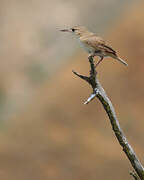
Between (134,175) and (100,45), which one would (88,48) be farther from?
(134,175)

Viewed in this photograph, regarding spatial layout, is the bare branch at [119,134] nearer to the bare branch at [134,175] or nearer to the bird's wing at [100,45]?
the bare branch at [134,175]

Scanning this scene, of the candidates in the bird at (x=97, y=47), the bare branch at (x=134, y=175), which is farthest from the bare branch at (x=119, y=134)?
the bird at (x=97, y=47)

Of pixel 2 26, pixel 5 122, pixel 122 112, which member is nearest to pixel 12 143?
pixel 5 122

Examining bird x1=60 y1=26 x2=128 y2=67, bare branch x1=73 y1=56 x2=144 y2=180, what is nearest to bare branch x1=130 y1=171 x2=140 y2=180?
bare branch x1=73 y1=56 x2=144 y2=180

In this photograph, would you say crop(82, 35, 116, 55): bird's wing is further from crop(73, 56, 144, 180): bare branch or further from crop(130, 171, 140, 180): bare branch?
crop(130, 171, 140, 180): bare branch

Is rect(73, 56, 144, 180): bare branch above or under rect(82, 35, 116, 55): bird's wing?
under

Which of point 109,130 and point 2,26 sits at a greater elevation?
point 2,26

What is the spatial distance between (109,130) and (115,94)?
A: 789 millimetres

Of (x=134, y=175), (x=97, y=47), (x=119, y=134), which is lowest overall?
(x=134, y=175)

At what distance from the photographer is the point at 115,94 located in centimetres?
1606

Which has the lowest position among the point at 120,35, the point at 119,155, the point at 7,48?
the point at 119,155

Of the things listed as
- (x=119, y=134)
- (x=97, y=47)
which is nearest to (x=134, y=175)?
(x=119, y=134)

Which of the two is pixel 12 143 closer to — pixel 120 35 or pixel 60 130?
pixel 60 130

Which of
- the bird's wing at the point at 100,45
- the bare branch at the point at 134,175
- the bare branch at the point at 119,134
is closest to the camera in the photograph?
the bare branch at the point at 134,175
